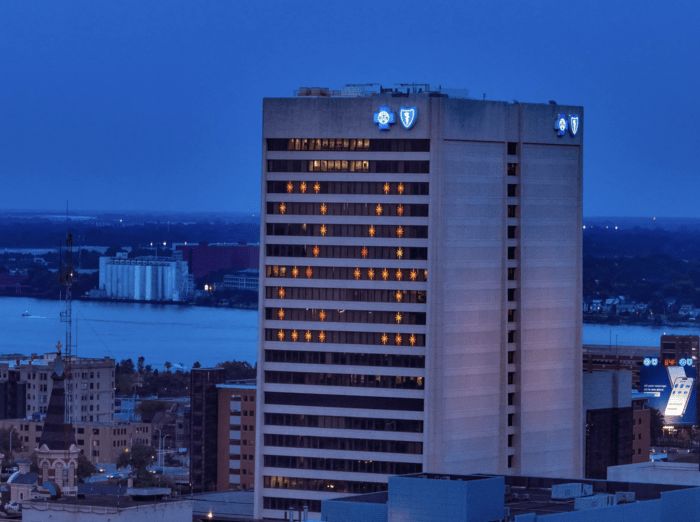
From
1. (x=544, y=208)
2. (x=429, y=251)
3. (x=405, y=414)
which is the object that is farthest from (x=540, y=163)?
(x=405, y=414)

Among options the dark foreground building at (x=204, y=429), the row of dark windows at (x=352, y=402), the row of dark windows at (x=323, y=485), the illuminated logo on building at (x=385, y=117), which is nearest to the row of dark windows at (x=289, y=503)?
the row of dark windows at (x=323, y=485)

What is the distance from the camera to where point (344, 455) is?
114188 mm

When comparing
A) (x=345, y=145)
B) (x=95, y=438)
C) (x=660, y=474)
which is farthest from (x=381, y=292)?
(x=95, y=438)

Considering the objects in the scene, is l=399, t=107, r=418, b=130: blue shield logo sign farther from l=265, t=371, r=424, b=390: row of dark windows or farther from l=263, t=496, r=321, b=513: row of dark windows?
l=263, t=496, r=321, b=513: row of dark windows

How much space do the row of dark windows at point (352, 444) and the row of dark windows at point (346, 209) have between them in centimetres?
1496

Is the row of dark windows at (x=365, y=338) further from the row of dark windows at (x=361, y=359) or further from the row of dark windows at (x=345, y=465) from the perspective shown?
the row of dark windows at (x=345, y=465)

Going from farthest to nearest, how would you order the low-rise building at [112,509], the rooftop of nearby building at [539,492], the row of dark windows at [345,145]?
the row of dark windows at [345,145] → the low-rise building at [112,509] → the rooftop of nearby building at [539,492]

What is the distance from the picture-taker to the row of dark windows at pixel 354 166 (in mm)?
115438

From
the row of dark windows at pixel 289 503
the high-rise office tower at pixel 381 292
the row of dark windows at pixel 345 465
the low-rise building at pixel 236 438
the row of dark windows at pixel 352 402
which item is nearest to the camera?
the row of dark windows at pixel 289 503

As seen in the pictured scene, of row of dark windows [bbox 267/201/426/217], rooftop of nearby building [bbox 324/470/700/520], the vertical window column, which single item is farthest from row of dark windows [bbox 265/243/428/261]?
rooftop of nearby building [bbox 324/470/700/520]

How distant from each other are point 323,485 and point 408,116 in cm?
2491

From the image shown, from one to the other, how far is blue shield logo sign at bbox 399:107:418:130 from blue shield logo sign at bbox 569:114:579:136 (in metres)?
15.3

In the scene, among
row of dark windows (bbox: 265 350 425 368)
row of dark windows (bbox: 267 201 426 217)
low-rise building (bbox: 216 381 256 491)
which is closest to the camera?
row of dark windows (bbox: 265 350 425 368)

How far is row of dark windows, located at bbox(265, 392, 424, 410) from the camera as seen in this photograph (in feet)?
375
